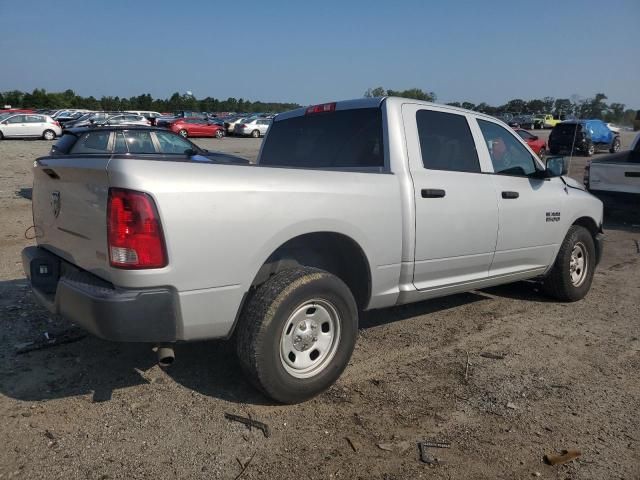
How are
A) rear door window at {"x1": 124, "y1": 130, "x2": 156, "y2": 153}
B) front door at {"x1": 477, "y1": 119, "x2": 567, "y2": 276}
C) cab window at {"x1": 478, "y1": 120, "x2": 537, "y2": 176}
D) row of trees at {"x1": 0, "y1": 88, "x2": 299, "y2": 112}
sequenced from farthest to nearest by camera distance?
1. row of trees at {"x1": 0, "y1": 88, "x2": 299, "y2": 112}
2. rear door window at {"x1": 124, "y1": 130, "x2": 156, "y2": 153}
3. cab window at {"x1": 478, "y1": 120, "x2": 537, "y2": 176}
4. front door at {"x1": 477, "y1": 119, "x2": 567, "y2": 276}

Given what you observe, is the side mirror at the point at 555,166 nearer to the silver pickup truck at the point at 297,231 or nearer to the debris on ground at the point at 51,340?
the silver pickup truck at the point at 297,231

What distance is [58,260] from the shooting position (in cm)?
354

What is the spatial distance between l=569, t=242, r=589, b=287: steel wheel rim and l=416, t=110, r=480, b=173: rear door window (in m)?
1.82

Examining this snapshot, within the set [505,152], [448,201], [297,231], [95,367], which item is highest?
[505,152]

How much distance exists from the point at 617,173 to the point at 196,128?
3217 centimetres

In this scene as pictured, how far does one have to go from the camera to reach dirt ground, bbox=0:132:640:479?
2854 millimetres

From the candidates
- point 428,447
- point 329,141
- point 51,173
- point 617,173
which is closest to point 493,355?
point 428,447

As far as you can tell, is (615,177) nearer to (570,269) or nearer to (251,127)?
(570,269)

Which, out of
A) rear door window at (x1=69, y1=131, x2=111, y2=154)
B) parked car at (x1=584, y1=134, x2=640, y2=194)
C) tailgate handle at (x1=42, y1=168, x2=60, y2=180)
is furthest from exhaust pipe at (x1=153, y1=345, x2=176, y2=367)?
rear door window at (x1=69, y1=131, x2=111, y2=154)

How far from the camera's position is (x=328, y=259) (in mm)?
3896

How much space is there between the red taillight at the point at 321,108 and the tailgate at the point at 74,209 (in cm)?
206

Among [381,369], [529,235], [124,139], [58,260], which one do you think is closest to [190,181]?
[58,260]

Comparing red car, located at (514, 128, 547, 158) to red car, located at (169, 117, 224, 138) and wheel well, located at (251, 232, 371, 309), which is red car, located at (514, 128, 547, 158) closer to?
wheel well, located at (251, 232, 371, 309)

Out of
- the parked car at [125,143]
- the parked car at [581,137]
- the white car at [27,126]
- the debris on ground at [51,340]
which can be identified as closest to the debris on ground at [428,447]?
the debris on ground at [51,340]
